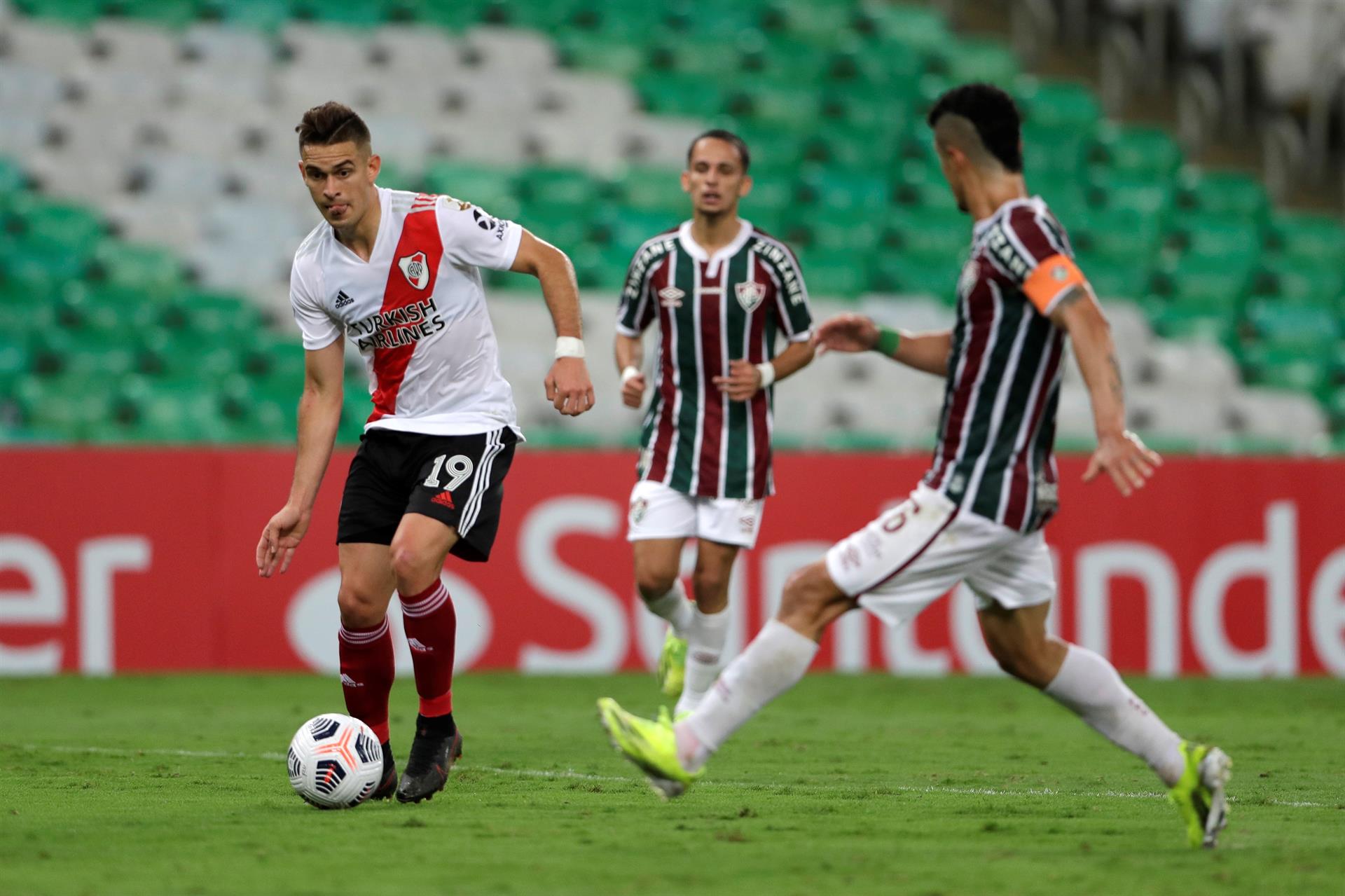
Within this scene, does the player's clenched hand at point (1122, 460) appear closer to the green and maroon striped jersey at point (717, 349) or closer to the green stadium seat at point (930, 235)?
the green and maroon striped jersey at point (717, 349)

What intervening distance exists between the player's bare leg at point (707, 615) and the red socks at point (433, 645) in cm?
190

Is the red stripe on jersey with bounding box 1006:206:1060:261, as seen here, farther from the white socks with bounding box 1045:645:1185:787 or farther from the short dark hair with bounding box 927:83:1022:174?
the white socks with bounding box 1045:645:1185:787

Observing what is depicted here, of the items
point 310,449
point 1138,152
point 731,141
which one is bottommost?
point 310,449

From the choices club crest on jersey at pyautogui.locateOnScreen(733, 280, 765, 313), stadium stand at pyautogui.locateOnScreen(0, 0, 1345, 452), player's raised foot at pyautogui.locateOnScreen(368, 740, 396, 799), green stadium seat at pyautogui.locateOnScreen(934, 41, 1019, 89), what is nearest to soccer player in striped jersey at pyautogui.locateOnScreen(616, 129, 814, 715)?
club crest on jersey at pyautogui.locateOnScreen(733, 280, 765, 313)

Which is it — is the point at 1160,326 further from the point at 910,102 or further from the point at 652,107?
the point at 652,107

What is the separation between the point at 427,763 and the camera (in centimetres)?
611

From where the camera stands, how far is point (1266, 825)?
558 centimetres

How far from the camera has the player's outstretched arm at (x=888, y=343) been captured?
5.34 m

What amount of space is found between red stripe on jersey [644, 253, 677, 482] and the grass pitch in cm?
128

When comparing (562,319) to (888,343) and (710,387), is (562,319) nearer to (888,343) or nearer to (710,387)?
(888,343)

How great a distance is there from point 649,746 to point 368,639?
154 cm

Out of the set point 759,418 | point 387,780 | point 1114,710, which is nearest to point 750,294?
point 759,418

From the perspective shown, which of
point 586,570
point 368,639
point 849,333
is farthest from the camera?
point 586,570

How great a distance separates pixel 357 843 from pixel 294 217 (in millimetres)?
9947
